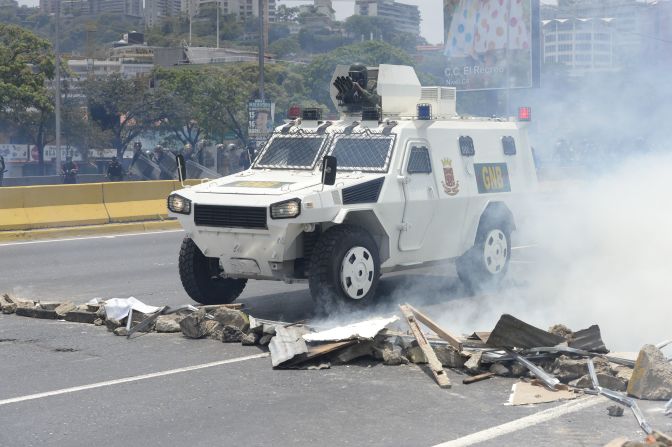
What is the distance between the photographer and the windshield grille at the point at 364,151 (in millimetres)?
11156

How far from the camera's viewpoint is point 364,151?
1129 centimetres

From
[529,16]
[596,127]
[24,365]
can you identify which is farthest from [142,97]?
[24,365]

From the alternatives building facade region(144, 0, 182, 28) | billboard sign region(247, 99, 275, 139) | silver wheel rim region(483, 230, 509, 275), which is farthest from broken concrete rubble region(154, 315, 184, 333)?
building facade region(144, 0, 182, 28)

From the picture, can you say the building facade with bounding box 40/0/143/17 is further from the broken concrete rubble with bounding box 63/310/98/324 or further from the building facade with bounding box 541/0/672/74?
the broken concrete rubble with bounding box 63/310/98/324

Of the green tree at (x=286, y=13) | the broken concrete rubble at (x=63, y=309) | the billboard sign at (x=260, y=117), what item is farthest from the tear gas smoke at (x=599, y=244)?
the green tree at (x=286, y=13)

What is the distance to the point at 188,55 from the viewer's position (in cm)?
7200

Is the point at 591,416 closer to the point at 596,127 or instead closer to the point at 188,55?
the point at 596,127

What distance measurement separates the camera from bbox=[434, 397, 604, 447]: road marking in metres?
6.35

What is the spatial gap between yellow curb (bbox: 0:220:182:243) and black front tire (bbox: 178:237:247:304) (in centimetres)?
913

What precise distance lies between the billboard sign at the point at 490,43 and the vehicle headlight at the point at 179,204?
95.0 ft

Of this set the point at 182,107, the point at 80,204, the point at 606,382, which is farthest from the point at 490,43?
the point at 606,382

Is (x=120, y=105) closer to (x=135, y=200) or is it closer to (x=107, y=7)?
(x=135, y=200)

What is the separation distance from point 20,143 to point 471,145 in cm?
3892

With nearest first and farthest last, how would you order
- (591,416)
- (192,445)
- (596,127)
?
(192,445), (591,416), (596,127)
